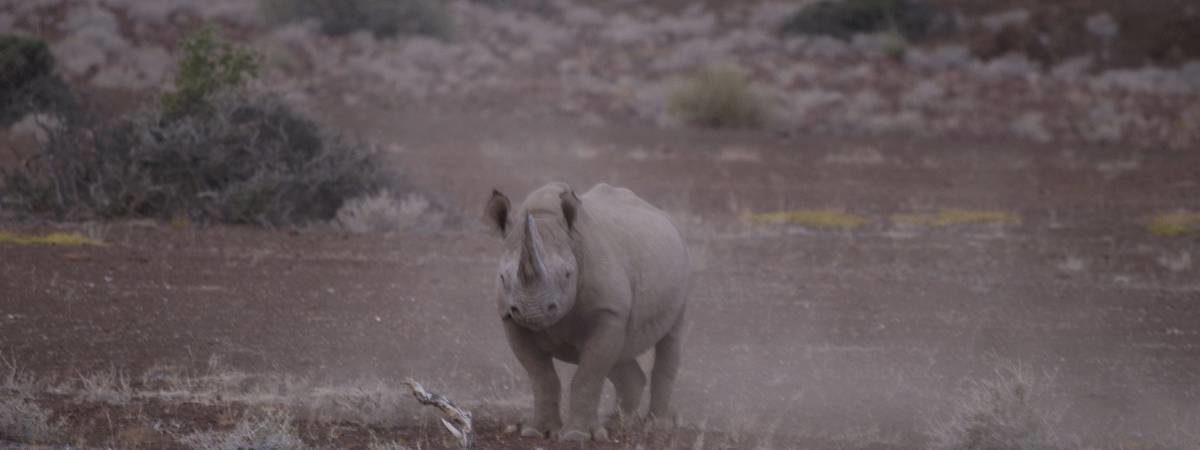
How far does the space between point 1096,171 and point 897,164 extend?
10.6ft

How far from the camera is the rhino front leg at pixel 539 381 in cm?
863

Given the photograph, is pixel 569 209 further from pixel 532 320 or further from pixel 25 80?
pixel 25 80

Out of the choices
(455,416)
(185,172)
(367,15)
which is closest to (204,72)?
(185,172)

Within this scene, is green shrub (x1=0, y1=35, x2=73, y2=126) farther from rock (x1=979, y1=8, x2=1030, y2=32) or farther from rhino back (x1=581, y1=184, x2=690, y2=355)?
rock (x1=979, y1=8, x2=1030, y2=32)

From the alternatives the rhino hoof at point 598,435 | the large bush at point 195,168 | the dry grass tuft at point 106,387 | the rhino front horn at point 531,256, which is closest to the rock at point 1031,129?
the large bush at point 195,168

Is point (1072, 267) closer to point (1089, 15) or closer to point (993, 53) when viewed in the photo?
point (993, 53)

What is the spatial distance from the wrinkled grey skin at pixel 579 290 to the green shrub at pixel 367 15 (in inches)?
1563

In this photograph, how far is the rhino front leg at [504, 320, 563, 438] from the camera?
863 cm

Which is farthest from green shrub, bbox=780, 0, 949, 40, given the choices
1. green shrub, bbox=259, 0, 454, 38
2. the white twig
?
the white twig

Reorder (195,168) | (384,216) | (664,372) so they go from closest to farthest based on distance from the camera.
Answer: (664,372) < (195,168) < (384,216)

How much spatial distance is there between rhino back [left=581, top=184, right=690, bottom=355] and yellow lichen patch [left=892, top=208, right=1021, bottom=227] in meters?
11.4

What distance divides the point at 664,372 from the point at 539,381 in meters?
1.35

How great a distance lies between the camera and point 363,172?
19062 millimetres

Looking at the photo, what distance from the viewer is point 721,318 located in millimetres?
14023
